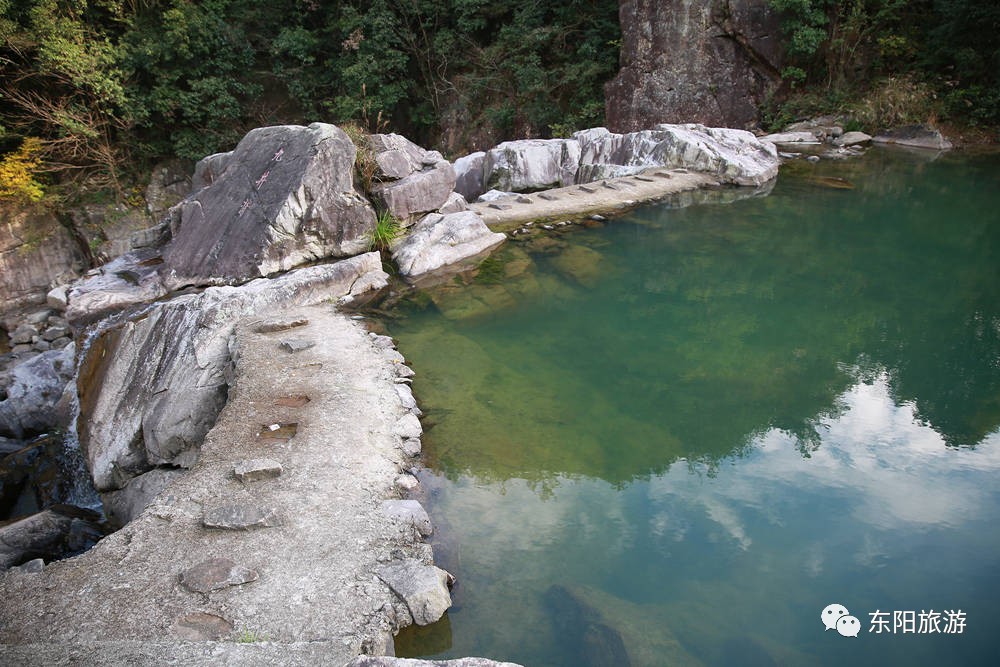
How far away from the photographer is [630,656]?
3.15m

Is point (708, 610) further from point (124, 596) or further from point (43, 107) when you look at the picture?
point (43, 107)

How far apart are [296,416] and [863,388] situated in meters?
4.67

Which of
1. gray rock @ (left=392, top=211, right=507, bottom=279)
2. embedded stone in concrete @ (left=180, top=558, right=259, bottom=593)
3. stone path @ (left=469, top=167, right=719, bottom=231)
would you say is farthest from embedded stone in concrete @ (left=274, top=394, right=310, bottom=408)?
stone path @ (left=469, top=167, right=719, bottom=231)

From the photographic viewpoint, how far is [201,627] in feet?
9.55

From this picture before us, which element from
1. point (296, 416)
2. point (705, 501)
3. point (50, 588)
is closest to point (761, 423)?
point (705, 501)

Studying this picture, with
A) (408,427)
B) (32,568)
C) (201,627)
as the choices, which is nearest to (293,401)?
(408,427)

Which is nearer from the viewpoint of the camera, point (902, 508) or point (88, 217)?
point (902, 508)

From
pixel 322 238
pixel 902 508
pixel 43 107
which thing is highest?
pixel 43 107

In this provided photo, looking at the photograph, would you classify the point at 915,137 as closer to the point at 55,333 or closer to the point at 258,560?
the point at 258,560

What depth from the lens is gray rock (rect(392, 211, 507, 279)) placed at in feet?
26.5

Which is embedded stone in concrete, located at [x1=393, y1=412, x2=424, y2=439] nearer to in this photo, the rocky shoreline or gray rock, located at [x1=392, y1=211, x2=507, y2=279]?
the rocky shoreline

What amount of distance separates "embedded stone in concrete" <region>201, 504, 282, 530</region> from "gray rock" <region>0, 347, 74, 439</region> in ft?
14.4

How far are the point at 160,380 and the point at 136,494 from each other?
1137 mm

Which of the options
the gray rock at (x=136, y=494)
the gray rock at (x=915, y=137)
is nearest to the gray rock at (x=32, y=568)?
the gray rock at (x=136, y=494)
